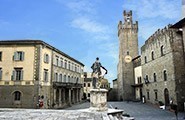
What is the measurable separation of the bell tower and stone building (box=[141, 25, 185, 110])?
42.6 ft

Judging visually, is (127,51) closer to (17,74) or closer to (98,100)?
(17,74)

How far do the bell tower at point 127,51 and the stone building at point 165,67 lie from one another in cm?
1299

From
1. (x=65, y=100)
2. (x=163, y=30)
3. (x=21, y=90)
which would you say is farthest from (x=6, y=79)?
(x=163, y=30)

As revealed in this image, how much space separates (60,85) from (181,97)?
61.0 ft

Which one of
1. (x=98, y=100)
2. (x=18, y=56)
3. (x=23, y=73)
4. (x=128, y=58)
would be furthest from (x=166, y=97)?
(x=128, y=58)

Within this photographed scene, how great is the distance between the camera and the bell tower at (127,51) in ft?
165

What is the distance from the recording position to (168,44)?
92.7ft

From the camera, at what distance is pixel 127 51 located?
52594 mm

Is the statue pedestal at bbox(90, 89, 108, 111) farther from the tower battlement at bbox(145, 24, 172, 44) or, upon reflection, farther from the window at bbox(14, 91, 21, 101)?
the tower battlement at bbox(145, 24, 172, 44)

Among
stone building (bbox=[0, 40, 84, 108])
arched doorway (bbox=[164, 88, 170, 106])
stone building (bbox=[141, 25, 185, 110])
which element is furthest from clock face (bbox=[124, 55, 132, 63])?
stone building (bbox=[0, 40, 84, 108])

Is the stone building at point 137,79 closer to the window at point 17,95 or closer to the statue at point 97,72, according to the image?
the window at point 17,95

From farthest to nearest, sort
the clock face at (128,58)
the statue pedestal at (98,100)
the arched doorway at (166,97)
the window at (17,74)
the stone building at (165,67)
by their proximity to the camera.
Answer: the clock face at (128,58)
the arched doorway at (166,97)
the window at (17,74)
the stone building at (165,67)
the statue pedestal at (98,100)

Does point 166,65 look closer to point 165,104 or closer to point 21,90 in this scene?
point 165,104

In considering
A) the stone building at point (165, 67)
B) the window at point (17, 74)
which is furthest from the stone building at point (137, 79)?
the window at point (17, 74)
